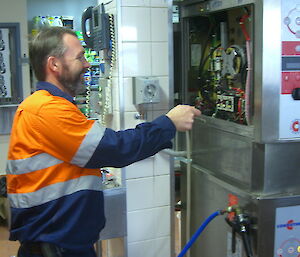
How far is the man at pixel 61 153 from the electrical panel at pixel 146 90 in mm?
474

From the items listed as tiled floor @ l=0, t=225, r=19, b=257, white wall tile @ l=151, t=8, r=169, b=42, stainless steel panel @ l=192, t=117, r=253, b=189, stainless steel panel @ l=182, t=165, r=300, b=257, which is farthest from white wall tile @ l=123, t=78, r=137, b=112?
tiled floor @ l=0, t=225, r=19, b=257

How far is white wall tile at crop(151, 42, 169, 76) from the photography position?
2.07m

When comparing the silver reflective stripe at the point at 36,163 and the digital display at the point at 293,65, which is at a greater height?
the digital display at the point at 293,65

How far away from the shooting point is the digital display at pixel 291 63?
4.84ft

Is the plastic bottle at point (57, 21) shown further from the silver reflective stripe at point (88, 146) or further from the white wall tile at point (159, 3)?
the silver reflective stripe at point (88, 146)

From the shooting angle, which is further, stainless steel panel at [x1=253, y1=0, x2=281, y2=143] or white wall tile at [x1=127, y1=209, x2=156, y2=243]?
white wall tile at [x1=127, y1=209, x2=156, y2=243]

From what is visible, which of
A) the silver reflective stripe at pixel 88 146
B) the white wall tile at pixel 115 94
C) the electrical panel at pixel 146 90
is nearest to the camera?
the silver reflective stripe at pixel 88 146

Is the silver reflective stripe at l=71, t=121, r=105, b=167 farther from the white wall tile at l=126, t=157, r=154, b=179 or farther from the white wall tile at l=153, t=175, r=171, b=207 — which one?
the white wall tile at l=153, t=175, r=171, b=207

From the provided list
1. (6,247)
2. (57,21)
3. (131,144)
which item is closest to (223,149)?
(131,144)

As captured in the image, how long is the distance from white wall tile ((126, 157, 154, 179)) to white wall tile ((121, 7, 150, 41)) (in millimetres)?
645

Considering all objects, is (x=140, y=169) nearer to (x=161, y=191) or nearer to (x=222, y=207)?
(x=161, y=191)

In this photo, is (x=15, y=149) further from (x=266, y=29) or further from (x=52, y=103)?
(x=266, y=29)

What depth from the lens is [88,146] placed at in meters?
1.36

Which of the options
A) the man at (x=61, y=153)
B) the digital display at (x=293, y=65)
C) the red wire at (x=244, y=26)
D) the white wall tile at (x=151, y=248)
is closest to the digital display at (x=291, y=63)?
the digital display at (x=293, y=65)
